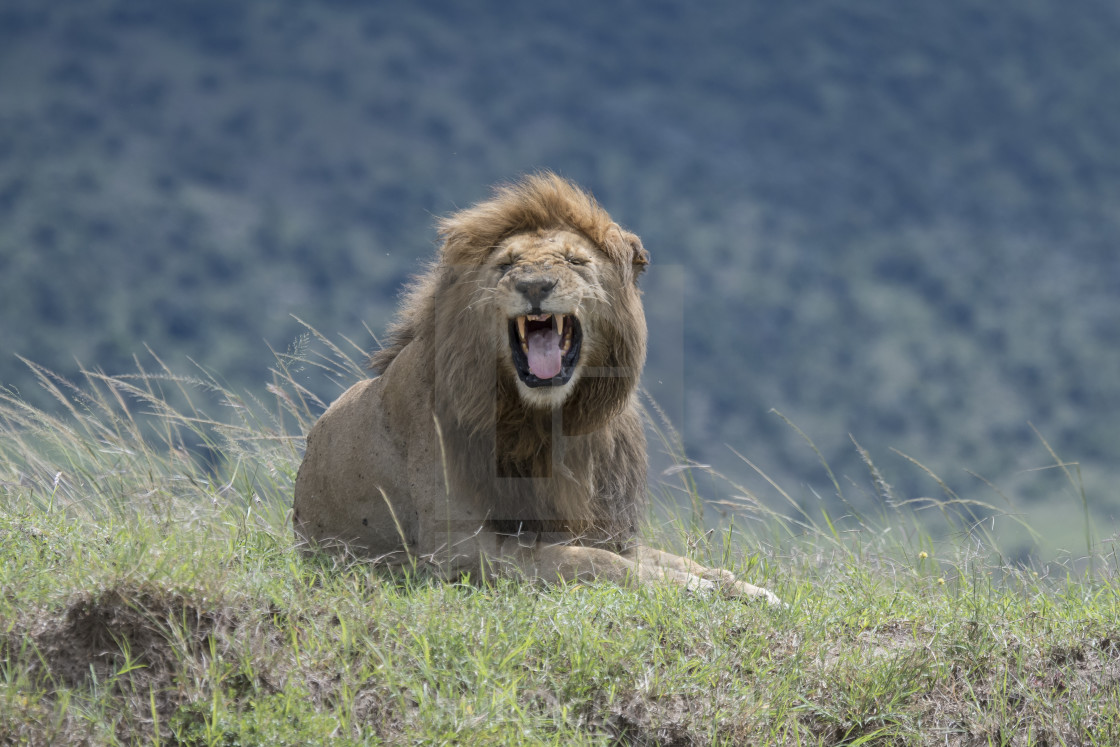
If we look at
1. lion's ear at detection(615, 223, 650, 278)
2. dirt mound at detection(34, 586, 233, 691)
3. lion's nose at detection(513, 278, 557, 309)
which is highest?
lion's ear at detection(615, 223, 650, 278)

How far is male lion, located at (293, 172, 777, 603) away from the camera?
4074mm

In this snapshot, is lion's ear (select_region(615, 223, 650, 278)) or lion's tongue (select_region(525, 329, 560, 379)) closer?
lion's tongue (select_region(525, 329, 560, 379))

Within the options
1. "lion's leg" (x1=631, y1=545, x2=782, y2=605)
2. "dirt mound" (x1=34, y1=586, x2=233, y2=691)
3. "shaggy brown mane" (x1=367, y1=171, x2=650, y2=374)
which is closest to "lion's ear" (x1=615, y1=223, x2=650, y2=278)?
"shaggy brown mane" (x1=367, y1=171, x2=650, y2=374)

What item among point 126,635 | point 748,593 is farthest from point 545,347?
point 126,635

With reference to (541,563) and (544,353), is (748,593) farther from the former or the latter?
(544,353)

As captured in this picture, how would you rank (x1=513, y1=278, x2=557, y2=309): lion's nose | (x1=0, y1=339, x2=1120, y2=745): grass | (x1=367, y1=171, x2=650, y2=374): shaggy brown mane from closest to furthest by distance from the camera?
(x1=0, y1=339, x2=1120, y2=745): grass
(x1=513, y1=278, x2=557, y2=309): lion's nose
(x1=367, y1=171, x2=650, y2=374): shaggy brown mane

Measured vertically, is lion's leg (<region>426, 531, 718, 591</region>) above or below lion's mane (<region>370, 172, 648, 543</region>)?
below

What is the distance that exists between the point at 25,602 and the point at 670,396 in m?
2.43

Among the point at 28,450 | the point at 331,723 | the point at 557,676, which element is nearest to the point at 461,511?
the point at 557,676

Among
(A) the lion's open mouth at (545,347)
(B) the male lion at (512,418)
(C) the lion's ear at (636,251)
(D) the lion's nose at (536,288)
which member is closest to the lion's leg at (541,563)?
(B) the male lion at (512,418)

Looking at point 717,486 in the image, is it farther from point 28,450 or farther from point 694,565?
point 28,450

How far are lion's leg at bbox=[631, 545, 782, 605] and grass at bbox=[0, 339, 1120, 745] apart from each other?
9cm

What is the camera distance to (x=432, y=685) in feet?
11.0

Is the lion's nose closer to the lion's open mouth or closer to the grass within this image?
the lion's open mouth
